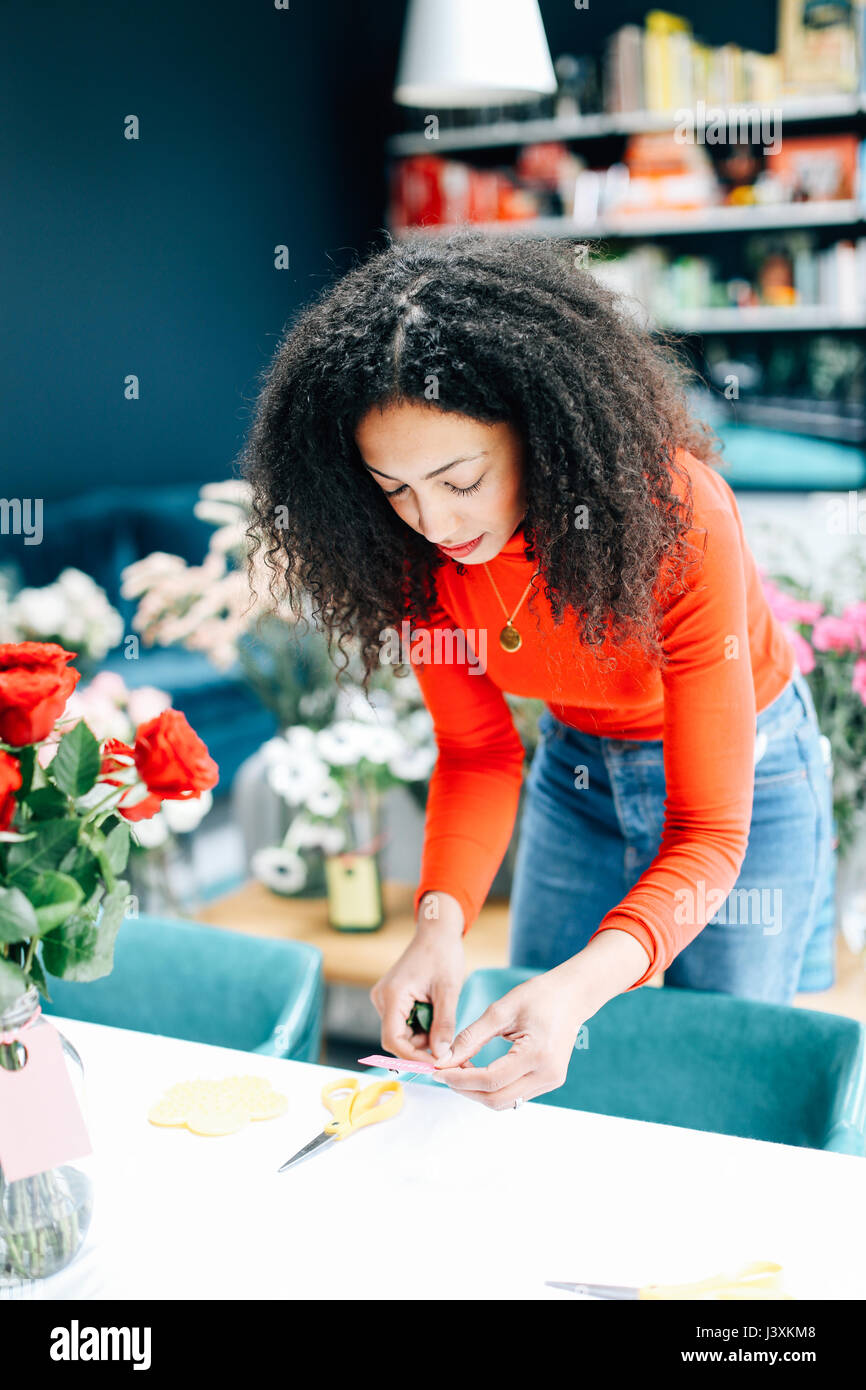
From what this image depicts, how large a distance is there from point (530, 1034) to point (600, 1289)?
0.20m

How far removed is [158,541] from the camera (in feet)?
15.1

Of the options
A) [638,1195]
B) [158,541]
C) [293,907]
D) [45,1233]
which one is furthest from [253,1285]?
[158,541]

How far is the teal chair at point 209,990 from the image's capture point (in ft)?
4.75

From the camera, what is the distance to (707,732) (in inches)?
44.1

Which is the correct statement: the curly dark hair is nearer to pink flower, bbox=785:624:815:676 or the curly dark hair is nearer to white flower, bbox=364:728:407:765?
pink flower, bbox=785:624:815:676

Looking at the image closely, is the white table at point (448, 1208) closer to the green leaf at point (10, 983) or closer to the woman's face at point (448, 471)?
the green leaf at point (10, 983)

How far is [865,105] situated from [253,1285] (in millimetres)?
4890

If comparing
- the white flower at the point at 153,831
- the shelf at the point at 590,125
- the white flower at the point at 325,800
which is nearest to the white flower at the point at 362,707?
the white flower at the point at 325,800

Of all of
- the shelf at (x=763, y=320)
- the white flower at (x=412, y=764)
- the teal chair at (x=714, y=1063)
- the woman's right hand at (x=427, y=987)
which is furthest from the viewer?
the shelf at (x=763, y=320)

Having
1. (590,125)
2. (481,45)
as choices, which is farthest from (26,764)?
(590,125)

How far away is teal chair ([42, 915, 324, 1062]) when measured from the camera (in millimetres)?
1448

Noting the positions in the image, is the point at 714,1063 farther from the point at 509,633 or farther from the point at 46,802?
the point at 46,802

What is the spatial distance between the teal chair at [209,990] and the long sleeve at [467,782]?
223mm
